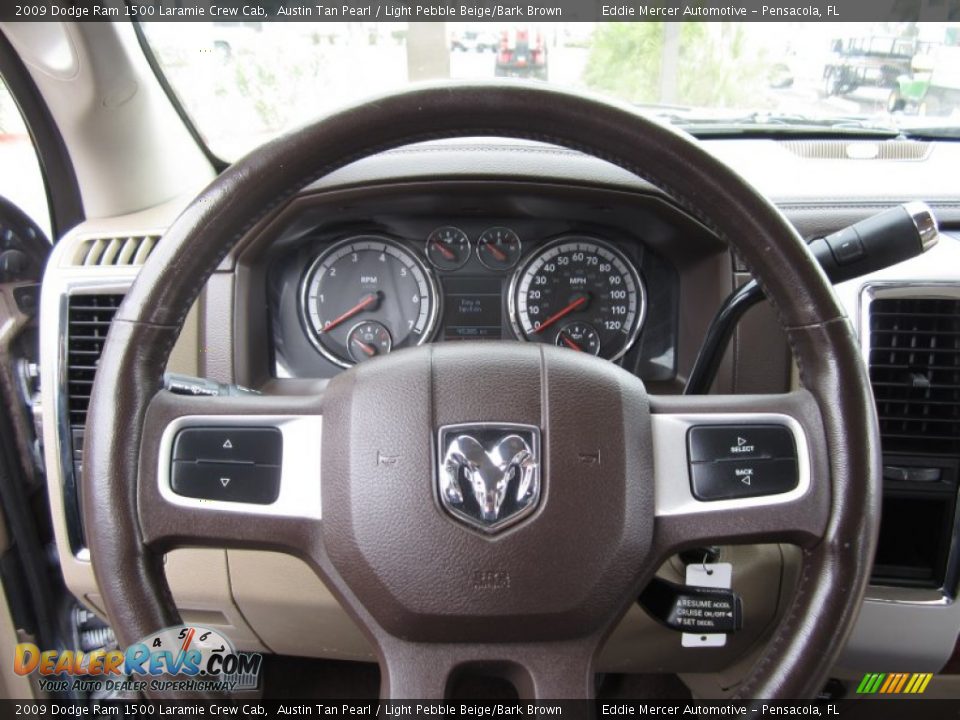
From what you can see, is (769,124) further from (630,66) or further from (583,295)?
(583,295)

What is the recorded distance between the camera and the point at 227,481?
0.87 metres

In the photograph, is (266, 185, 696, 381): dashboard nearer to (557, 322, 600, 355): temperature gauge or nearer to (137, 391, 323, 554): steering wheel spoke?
(557, 322, 600, 355): temperature gauge

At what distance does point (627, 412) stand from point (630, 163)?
0.95 feet

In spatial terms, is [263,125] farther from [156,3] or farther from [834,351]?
[834,351]

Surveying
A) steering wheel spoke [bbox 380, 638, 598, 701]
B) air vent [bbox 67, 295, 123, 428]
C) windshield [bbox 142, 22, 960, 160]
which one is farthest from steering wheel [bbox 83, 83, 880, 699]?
windshield [bbox 142, 22, 960, 160]

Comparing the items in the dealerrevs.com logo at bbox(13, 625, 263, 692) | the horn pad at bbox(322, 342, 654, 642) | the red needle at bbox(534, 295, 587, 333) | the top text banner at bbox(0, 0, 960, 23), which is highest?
the top text banner at bbox(0, 0, 960, 23)

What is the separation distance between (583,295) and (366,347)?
47cm

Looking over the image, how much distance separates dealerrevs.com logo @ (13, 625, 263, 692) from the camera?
2.63 feet

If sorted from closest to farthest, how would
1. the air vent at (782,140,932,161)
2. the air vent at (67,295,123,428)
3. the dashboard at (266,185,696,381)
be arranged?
the air vent at (67,295,123,428) < the dashboard at (266,185,696,381) < the air vent at (782,140,932,161)

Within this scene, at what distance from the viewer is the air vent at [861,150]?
1725mm

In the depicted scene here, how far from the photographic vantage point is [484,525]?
818 mm

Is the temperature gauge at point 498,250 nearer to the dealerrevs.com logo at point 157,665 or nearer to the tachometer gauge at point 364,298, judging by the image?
the tachometer gauge at point 364,298

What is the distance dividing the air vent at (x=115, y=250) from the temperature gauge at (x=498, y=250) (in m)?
0.65

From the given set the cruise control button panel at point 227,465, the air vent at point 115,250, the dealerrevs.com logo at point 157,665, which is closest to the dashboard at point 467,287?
the air vent at point 115,250
